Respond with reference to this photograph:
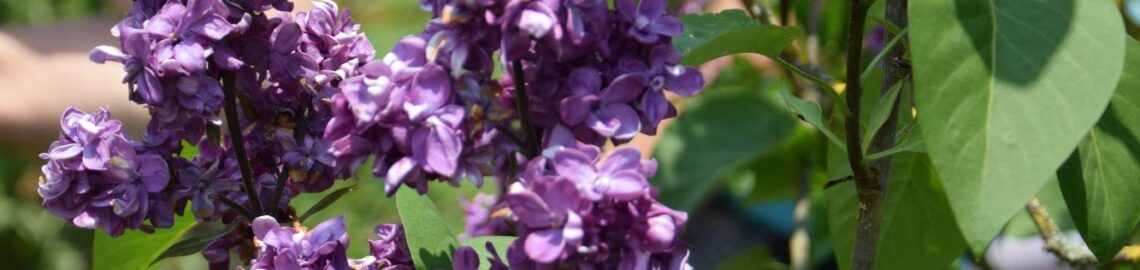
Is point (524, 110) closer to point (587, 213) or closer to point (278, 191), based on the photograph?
point (587, 213)

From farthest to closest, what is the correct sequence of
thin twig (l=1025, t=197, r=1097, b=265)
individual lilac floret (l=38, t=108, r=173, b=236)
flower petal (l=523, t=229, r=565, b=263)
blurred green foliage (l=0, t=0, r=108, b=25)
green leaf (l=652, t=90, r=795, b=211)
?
blurred green foliage (l=0, t=0, r=108, b=25) < green leaf (l=652, t=90, r=795, b=211) < thin twig (l=1025, t=197, r=1097, b=265) < individual lilac floret (l=38, t=108, r=173, b=236) < flower petal (l=523, t=229, r=565, b=263)

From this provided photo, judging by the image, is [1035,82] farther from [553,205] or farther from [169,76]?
[169,76]

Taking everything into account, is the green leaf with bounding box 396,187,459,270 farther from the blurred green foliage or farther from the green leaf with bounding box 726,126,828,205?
the blurred green foliage

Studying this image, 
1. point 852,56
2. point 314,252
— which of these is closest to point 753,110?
point 852,56

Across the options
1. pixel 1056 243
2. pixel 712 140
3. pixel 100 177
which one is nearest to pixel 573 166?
pixel 100 177

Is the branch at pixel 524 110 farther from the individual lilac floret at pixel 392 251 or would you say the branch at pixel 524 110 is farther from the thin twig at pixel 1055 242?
the thin twig at pixel 1055 242

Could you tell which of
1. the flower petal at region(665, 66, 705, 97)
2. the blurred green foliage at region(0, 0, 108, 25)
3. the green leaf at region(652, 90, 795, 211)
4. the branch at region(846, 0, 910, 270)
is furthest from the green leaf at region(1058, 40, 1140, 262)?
the blurred green foliage at region(0, 0, 108, 25)
